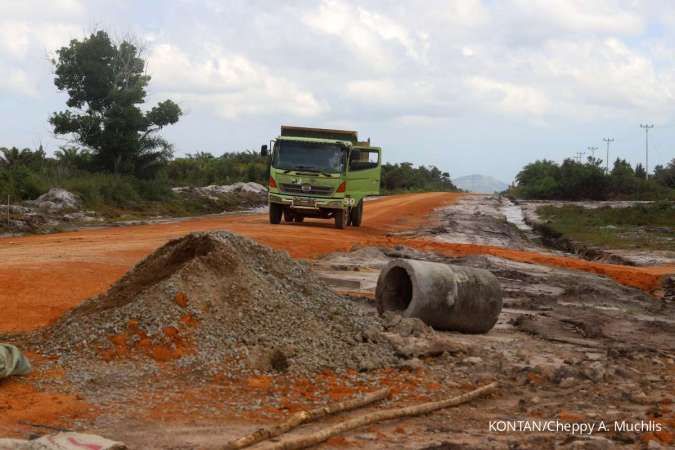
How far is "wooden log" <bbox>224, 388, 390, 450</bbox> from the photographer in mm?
5762

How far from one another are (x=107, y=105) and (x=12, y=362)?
2811 cm

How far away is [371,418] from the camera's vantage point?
261 inches

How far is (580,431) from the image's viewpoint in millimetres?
6711

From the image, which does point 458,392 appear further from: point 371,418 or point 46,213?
point 46,213

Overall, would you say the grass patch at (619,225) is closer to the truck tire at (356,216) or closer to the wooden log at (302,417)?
the truck tire at (356,216)

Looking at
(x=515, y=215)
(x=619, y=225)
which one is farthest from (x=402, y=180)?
(x=619, y=225)

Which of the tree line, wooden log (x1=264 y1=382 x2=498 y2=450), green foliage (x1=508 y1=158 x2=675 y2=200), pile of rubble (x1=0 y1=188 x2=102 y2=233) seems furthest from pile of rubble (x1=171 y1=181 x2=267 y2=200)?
wooden log (x1=264 y1=382 x2=498 y2=450)

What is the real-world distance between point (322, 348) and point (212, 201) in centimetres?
2871

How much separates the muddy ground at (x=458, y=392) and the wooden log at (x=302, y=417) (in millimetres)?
87

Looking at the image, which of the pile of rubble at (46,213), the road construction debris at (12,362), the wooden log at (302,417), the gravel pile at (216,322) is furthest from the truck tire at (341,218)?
the road construction debris at (12,362)

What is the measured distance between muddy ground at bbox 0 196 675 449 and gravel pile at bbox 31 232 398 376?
24cm

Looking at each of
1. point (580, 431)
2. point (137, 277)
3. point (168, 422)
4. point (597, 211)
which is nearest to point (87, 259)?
point (137, 277)

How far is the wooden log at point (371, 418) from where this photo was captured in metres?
5.85

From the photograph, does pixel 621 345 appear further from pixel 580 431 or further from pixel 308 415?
pixel 308 415
